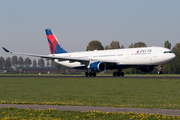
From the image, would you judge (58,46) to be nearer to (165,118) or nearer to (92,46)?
(165,118)

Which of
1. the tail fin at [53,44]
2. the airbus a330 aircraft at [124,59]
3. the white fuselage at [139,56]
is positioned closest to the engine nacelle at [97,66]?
the airbus a330 aircraft at [124,59]

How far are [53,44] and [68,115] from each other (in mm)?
51100

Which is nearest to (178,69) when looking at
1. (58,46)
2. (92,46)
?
(58,46)

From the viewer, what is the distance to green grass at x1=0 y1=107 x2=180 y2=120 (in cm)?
1085

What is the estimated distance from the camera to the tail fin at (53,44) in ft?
202

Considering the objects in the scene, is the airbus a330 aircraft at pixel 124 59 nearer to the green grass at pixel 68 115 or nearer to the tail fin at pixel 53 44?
the tail fin at pixel 53 44

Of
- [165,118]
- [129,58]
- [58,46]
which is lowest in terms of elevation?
[165,118]

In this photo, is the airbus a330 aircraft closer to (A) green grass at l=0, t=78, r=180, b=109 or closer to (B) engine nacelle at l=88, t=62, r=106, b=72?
(B) engine nacelle at l=88, t=62, r=106, b=72

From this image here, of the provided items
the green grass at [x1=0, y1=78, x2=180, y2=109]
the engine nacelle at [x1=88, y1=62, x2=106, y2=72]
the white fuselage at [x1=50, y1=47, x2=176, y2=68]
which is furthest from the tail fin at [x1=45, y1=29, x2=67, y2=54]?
the green grass at [x1=0, y1=78, x2=180, y2=109]

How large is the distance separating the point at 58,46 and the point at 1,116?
5046 cm

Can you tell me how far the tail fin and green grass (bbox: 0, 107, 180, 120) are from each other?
161ft

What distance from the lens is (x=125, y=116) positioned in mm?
11156

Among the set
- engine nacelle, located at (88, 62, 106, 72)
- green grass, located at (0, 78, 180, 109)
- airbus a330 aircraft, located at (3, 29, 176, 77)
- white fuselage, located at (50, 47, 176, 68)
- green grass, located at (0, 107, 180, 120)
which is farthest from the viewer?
engine nacelle, located at (88, 62, 106, 72)

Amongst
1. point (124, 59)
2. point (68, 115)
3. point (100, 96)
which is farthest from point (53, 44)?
point (68, 115)
